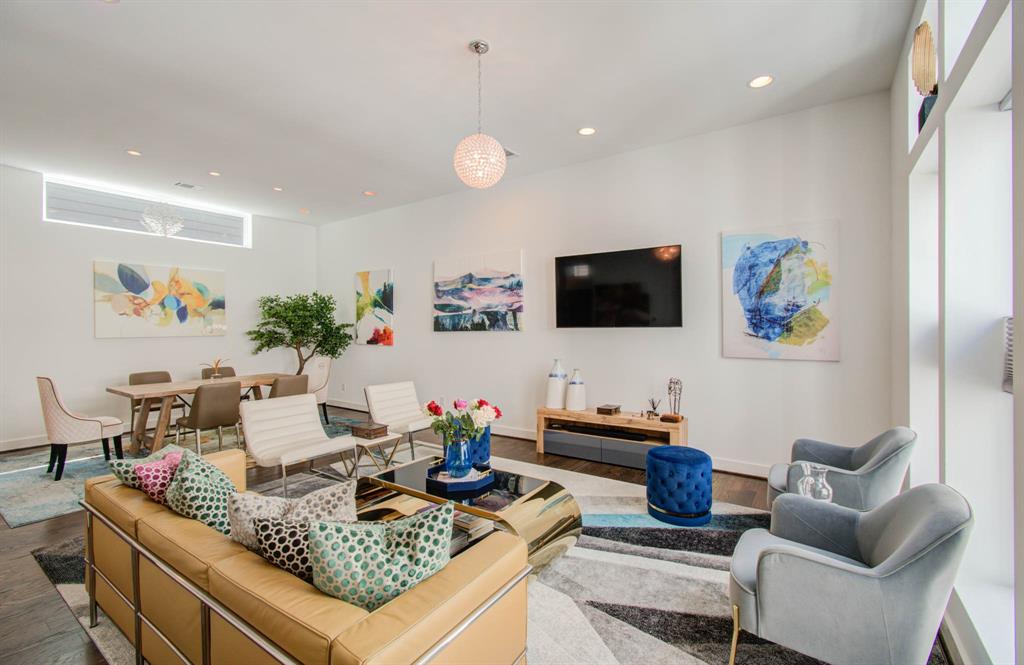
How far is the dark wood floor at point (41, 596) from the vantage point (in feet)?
6.59

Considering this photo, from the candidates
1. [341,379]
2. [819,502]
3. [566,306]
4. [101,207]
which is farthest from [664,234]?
[101,207]

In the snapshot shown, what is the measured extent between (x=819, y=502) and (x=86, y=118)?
20.4 feet

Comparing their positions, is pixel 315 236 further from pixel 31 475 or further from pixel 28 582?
pixel 28 582

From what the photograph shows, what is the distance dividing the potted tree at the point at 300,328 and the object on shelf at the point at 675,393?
212 inches

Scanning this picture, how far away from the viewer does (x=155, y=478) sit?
195 centimetres

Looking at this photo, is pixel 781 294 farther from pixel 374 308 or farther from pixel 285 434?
pixel 374 308

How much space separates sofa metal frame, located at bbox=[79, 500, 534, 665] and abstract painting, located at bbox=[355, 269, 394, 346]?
5.14 m

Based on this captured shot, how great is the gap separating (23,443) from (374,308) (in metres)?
4.49

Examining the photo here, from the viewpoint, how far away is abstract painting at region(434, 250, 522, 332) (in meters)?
5.71

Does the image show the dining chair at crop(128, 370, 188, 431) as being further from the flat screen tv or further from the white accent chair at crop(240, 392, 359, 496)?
the flat screen tv

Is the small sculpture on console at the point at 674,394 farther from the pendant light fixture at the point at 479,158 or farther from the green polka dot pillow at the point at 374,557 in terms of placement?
the green polka dot pillow at the point at 374,557

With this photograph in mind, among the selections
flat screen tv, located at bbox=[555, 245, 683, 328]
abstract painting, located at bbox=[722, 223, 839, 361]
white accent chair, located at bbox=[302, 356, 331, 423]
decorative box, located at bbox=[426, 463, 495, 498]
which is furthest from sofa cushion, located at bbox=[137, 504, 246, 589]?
white accent chair, located at bbox=[302, 356, 331, 423]

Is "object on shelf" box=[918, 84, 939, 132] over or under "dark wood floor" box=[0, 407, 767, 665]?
over

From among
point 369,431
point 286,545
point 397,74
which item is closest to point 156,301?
point 369,431
